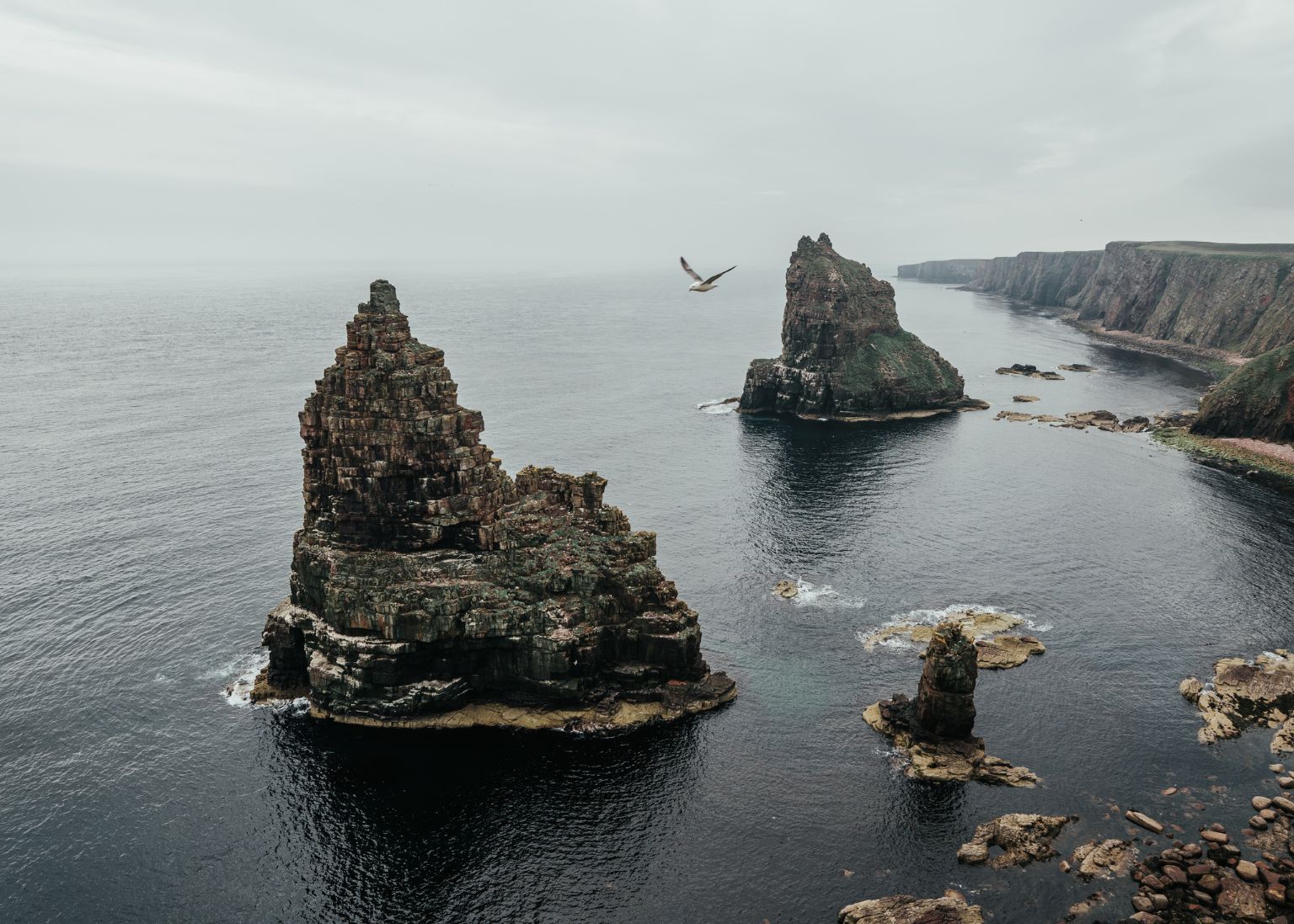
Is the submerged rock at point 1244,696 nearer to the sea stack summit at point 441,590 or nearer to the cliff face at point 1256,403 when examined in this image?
the sea stack summit at point 441,590

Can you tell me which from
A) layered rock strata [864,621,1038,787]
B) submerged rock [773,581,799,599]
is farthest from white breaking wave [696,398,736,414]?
layered rock strata [864,621,1038,787]

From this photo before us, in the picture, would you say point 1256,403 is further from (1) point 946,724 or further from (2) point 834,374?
(1) point 946,724

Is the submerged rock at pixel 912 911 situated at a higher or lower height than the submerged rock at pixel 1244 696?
lower

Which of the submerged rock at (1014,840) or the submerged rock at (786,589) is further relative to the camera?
the submerged rock at (786,589)

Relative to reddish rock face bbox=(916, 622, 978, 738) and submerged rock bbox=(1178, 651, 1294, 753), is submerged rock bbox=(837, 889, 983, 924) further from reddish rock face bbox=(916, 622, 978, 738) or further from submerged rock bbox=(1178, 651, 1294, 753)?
submerged rock bbox=(1178, 651, 1294, 753)

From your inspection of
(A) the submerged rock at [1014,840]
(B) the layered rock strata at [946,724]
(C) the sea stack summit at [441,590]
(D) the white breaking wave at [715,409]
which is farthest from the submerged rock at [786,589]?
(D) the white breaking wave at [715,409]
